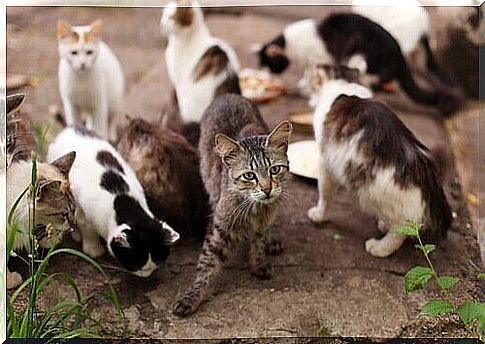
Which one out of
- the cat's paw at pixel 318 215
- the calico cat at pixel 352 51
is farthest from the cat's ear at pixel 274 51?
the cat's paw at pixel 318 215

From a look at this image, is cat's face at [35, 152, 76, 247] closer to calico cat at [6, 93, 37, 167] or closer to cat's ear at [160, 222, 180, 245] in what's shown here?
calico cat at [6, 93, 37, 167]

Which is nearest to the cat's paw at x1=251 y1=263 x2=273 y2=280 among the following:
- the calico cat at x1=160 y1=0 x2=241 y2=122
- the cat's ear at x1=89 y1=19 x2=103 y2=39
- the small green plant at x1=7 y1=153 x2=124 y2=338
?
the small green plant at x1=7 y1=153 x2=124 y2=338

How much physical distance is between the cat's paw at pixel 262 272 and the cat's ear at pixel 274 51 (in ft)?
4.50

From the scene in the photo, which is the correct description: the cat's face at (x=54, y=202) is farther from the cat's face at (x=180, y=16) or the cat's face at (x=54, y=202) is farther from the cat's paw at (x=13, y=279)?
the cat's face at (x=180, y=16)

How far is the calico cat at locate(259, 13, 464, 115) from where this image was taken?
3.33 m

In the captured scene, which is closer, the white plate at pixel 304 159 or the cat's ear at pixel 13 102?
the cat's ear at pixel 13 102

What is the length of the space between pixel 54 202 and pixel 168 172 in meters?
0.45

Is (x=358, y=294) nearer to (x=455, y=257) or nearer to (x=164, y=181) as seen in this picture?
(x=455, y=257)

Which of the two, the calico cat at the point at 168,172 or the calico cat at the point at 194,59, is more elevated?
the calico cat at the point at 194,59

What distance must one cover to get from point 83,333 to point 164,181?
62 centimetres

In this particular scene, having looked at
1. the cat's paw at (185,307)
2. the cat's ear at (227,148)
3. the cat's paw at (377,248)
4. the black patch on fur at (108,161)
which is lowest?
the cat's paw at (185,307)

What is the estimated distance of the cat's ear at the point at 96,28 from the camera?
2.95m

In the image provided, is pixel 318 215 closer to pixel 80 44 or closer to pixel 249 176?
pixel 249 176

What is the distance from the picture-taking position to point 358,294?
8.43 ft
